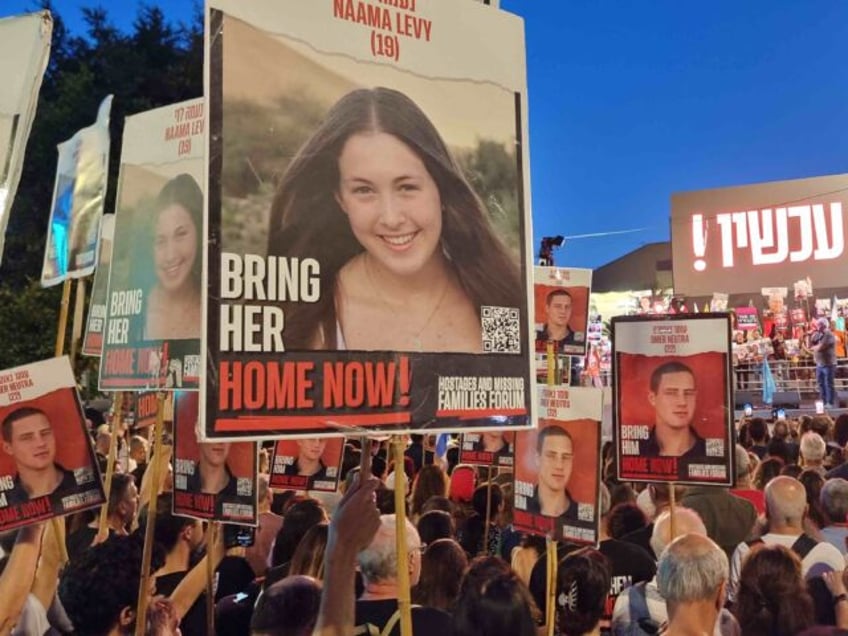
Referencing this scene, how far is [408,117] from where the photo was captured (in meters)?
2.49

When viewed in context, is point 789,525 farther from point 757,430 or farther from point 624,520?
point 757,430

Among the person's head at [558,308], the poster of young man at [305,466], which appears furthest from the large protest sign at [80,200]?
the person's head at [558,308]

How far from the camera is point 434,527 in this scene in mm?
4688

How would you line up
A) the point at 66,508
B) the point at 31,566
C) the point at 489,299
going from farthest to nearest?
the point at 66,508
the point at 31,566
the point at 489,299

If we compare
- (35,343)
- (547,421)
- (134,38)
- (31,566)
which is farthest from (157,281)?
(134,38)

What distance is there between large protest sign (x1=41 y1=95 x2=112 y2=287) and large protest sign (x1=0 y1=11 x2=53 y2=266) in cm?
247

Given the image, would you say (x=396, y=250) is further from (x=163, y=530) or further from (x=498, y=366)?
(x=163, y=530)

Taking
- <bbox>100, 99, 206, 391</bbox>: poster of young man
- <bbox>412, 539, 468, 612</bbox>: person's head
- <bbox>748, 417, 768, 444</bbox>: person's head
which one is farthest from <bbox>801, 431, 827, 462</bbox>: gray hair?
<bbox>100, 99, 206, 391</bbox>: poster of young man

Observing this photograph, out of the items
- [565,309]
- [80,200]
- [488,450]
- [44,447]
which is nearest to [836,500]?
[488,450]

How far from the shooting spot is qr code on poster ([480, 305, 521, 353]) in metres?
2.60

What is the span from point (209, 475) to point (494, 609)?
177cm

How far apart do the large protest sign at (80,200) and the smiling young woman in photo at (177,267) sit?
109 cm

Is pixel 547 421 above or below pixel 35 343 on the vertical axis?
below

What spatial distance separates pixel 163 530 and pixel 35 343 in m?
17.3
